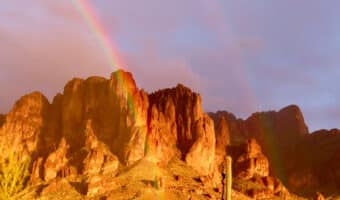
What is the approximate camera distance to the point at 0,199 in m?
44.4

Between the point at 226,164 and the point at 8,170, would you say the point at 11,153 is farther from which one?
the point at 226,164

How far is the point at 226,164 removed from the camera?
33.8 m

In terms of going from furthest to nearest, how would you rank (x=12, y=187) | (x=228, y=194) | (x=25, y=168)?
(x=25, y=168) < (x=12, y=187) < (x=228, y=194)

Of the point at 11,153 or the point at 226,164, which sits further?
the point at 11,153

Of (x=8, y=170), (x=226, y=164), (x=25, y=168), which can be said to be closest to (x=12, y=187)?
(x=8, y=170)

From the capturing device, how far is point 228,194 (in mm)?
33094

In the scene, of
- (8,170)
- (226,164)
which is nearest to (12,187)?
(8,170)

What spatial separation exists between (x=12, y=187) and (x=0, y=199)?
55.6 inches

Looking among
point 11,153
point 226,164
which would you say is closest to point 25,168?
point 11,153

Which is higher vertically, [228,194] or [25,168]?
[25,168]

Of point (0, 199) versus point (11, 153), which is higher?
point (11, 153)

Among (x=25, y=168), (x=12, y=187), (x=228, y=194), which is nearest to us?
(x=228, y=194)

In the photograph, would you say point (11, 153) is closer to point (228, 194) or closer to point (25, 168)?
point (25, 168)

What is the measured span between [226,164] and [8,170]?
698 inches
